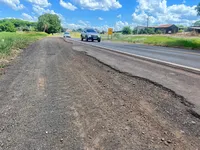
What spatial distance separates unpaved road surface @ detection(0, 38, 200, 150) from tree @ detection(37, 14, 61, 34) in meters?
115

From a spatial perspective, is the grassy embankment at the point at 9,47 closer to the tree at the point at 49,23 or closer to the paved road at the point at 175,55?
the paved road at the point at 175,55

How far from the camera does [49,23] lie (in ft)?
389

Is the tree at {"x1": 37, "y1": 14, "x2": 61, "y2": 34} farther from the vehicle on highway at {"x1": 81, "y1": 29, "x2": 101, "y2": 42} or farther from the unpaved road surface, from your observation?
the unpaved road surface

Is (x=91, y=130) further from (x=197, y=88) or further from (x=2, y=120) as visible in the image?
(x=197, y=88)

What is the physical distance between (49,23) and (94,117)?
401 feet

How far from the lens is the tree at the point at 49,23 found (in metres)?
114

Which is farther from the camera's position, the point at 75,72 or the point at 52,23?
the point at 52,23

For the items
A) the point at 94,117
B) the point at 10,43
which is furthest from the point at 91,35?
the point at 94,117

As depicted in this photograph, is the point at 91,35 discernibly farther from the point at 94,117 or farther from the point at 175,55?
the point at 94,117

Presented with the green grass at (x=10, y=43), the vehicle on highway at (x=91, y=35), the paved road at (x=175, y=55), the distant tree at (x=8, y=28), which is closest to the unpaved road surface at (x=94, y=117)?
the paved road at (x=175, y=55)

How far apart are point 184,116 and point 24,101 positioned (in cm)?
286

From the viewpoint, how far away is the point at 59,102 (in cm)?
395

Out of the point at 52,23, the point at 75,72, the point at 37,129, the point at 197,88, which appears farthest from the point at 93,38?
the point at 52,23

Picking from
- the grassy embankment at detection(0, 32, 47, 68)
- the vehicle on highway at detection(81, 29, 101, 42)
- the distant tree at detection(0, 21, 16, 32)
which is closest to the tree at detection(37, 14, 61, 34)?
the distant tree at detection(0, 21, 16, 32)
